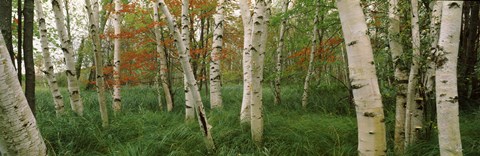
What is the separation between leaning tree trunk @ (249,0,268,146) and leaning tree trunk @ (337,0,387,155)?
5.53 ft

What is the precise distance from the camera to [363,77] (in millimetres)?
2229

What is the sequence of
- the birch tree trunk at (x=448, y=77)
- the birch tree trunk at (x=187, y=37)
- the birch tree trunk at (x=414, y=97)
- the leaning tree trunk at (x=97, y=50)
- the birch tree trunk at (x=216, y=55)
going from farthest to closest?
the birch tree trunk at (x=216, y=55)
the birch tree trunk at (x=187, y=37)
the leaning tree trunk at (x=97, y=50)
the birch tree trunk at (x=414, y=97)
the birch tree trunk at (x=448, y=77)

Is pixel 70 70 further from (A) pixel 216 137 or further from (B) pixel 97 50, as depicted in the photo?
(A) pixel 216 137

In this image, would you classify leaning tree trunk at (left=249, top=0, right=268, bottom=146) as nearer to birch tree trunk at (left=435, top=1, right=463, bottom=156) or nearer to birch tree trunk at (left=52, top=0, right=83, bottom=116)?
birch tree trunk at (left=435, top=1, right=463, bottom=156)

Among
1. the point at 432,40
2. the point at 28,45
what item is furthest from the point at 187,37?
the point at 432,40

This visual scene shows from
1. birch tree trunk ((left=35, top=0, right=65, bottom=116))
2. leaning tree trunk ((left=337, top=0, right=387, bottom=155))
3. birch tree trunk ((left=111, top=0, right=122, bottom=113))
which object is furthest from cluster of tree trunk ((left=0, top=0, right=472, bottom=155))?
birch tree trunk ((left=111, top=0, right=122, bottom=113))

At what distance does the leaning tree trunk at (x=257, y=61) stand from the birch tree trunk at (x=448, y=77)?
7.39ft

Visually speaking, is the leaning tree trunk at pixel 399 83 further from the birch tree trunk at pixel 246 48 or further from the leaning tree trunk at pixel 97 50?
the leaning tree trunk at pixel 97 50

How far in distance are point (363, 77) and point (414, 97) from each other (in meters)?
1.62

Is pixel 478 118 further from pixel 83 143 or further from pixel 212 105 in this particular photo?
pixel 83 143

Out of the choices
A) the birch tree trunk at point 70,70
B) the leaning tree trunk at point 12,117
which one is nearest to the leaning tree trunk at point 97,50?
the birch tree trunk at point 70,70

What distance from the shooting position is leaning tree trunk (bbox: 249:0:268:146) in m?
3.90

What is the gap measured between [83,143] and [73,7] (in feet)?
53.2

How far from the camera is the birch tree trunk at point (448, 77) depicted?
1.96m
